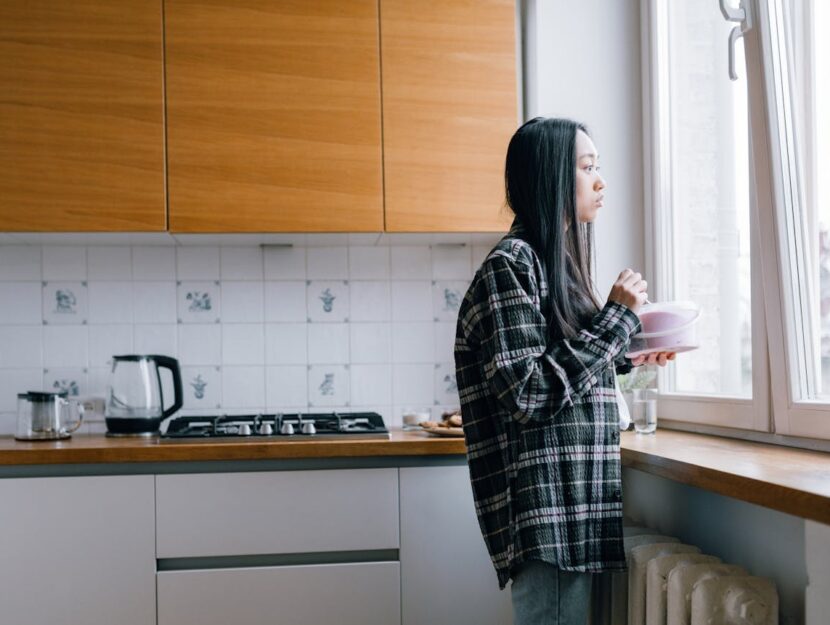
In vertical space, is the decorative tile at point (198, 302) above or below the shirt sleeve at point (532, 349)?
above

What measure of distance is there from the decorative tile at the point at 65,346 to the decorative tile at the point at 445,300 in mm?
1091

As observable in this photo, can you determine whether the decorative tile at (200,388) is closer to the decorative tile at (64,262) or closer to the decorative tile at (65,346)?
the decorative tile at (65,346)

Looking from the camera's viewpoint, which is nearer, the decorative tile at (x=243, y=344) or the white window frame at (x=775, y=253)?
the white window frame at (x=775, y=253)

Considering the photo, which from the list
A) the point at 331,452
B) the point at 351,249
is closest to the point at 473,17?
the point at 351,249

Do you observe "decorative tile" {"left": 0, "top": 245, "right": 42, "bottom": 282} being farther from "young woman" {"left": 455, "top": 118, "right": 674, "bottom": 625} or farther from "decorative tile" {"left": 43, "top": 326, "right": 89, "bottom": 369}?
"young woman" {"left": 455, "top": 118, "right": 674, "bottom": 625}

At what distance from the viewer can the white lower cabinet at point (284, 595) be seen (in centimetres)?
212

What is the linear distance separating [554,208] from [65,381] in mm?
1769

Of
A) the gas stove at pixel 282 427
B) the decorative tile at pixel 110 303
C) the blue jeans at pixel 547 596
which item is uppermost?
the decorative tile at pixel 110 303

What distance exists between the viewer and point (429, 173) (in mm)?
2457

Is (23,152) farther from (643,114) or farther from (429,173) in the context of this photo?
(643,114)

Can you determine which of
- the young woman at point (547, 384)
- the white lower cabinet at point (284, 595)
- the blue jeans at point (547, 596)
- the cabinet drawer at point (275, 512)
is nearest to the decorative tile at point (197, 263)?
the cabinet drawer at point (275, 512)

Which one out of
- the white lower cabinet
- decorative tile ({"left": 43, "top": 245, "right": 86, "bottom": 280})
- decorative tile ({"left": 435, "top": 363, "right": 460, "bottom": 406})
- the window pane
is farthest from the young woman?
decorative tile ({"left": 43, "top": 245, "right": 86, "bottom": 280})

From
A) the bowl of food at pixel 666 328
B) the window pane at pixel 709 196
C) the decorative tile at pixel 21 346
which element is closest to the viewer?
the bowl of food at pixel 666 328

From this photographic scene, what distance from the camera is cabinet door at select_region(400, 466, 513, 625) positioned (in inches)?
85.4
